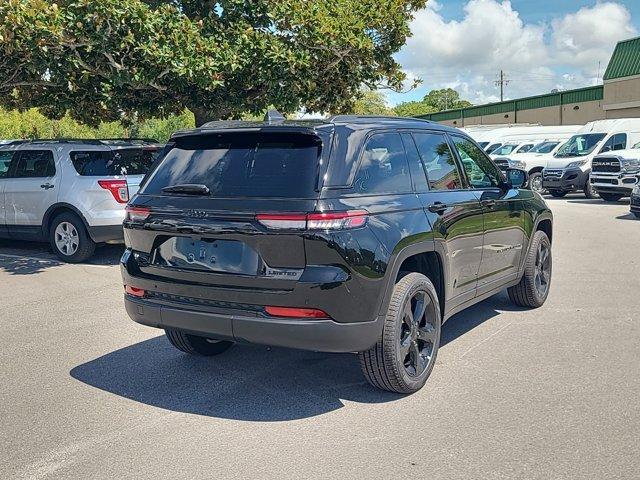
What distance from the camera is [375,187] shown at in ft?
13.8

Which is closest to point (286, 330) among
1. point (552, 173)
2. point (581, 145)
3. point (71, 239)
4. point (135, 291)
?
point (135, 291)

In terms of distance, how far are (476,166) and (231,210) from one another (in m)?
2.66

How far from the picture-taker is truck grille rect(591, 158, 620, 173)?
58.7ft

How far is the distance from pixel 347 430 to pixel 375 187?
5.03 feet

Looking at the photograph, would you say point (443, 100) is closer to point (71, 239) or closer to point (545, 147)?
point (545, 147)

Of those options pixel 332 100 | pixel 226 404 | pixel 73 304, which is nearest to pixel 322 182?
pixel 226 404

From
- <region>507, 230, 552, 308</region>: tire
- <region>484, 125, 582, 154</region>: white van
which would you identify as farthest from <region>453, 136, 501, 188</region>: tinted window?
<region>484, 125, 582, 154</region>: white van

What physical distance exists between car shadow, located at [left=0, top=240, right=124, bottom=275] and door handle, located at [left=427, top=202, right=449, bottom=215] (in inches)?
250

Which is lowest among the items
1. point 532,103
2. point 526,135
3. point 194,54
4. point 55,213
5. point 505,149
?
point 55,213

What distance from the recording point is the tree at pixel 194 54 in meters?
8.97

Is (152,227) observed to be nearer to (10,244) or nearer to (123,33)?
(123,33)

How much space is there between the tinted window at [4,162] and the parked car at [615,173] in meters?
15.0

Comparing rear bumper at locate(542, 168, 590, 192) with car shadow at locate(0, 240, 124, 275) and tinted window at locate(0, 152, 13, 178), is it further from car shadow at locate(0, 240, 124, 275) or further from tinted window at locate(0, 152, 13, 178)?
tinted window at locate(0, 152, 13, 178)

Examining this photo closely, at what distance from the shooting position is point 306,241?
3.75m
